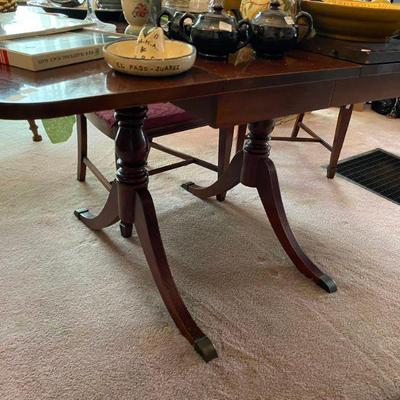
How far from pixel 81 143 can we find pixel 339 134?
4.13 ft

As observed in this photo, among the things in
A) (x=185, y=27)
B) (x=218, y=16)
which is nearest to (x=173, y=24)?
(x=185, y=27)

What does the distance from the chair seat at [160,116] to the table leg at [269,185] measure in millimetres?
250

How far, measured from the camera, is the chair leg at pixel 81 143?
1.77 m

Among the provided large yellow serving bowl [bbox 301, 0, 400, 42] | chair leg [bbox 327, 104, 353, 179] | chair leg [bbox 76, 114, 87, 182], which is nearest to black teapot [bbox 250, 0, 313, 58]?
large yellow serving bowl [bbox 301, 0, 400, 42]

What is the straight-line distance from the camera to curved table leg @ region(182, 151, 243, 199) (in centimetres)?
158

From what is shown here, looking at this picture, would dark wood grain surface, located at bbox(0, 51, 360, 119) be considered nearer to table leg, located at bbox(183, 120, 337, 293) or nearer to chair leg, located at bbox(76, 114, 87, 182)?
table leg, located at bbox(183, 120, 337, 293)

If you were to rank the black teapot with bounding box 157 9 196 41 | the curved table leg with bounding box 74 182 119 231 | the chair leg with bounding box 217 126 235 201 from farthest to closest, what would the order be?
the chair leg with bounding box 217 126 235 201, the curved table leg with bounding box 74 182 119 231, the black teapot with bounding box 157 9 196 41

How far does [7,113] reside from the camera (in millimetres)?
654

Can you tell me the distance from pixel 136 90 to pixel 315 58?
515 mm

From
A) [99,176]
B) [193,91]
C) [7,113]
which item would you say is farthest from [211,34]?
[99,176]

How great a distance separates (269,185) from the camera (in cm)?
145

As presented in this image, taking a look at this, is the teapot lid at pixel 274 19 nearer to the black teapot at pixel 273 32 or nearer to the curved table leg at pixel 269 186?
the black teapot at pixel 273 32

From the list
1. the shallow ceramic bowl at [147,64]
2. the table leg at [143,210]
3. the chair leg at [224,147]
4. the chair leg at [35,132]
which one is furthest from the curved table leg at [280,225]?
the chair leg at [35,132]

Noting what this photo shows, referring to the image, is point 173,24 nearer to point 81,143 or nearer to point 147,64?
point 147,64
